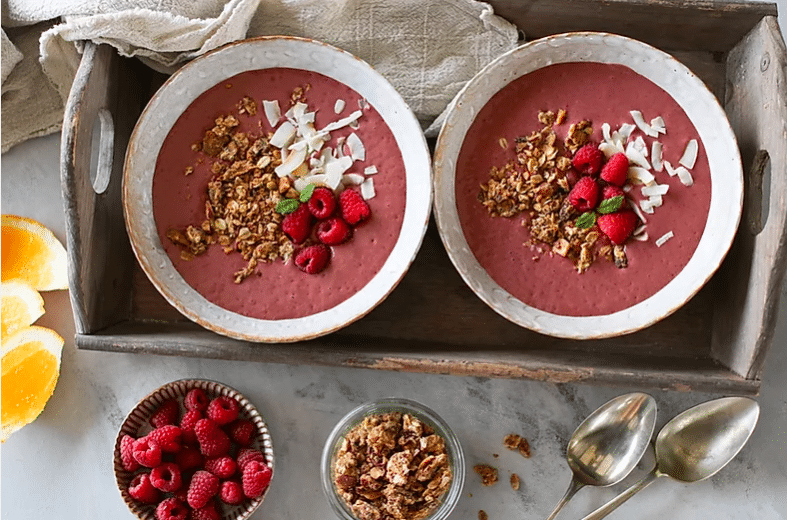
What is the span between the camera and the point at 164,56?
1.75 m

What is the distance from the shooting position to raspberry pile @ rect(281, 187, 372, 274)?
166 cm

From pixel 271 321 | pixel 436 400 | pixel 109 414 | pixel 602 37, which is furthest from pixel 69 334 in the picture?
pixel 602 37

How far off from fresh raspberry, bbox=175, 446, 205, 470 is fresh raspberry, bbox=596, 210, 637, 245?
1097 mm

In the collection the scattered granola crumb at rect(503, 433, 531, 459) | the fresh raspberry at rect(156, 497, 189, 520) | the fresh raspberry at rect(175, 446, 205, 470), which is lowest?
the fresh raspberry at rect(156, 497, 189, 520)

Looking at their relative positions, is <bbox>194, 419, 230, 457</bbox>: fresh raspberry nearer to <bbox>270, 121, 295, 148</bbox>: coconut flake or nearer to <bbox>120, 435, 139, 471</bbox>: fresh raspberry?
<bbox>120, 435, 139, 471</bbox>: fresh raspberry

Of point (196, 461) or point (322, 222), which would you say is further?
point (196, 461)

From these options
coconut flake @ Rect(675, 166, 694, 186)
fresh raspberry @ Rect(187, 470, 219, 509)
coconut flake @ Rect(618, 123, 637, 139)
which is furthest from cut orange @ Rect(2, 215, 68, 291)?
coconut flake @ Rect(675, 166, 694, 186)

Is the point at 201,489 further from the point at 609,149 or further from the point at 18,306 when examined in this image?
the point at 609,149

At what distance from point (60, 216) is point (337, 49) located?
870 mm

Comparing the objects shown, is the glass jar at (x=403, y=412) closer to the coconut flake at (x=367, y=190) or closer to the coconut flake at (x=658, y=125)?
the coconut flake at (x=367, y=190)

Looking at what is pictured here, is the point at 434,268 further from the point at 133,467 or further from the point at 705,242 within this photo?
the point at 133,467

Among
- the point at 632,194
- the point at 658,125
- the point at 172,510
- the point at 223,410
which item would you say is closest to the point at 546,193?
the point at 632,194

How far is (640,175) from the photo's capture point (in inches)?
66.2

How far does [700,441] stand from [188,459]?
124 cm
